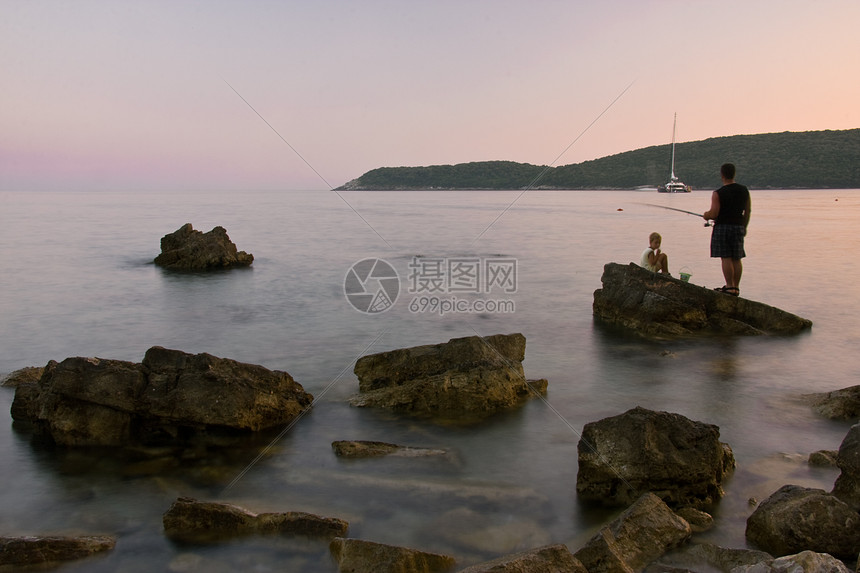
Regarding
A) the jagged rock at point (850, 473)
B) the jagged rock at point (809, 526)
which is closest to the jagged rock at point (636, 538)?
the jagged rock at point (809, 526)

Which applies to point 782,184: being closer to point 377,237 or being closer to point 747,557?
point 377,237

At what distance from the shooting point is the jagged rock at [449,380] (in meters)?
6.75

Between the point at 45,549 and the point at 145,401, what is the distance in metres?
Result: 1.98

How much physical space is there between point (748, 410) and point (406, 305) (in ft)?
24.5

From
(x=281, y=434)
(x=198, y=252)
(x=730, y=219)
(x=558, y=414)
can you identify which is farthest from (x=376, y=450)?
(x=198, y=252)

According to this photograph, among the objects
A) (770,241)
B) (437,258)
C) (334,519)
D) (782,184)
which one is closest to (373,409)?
(334,519)

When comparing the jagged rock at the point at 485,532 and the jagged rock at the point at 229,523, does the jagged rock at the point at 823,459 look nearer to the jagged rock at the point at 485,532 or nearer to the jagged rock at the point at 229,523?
the jagged rock at the point at 485,532

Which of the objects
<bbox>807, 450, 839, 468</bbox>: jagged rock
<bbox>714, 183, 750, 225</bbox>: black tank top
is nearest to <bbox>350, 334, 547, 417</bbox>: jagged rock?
<bbox>807, 450, 839, 468</bbox>: jagged rock

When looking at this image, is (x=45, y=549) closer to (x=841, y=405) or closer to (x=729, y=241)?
(x=841, y=405)

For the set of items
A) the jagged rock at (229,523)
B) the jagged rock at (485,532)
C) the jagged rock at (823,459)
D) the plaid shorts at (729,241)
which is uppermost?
the plaid shorts at (729,241)

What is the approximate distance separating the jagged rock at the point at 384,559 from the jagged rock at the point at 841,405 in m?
4.46

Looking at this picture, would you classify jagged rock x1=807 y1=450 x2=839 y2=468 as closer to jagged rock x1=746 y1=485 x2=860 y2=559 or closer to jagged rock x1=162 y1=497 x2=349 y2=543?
jagged rock x1=746 y1=485 x2=860 y2=559

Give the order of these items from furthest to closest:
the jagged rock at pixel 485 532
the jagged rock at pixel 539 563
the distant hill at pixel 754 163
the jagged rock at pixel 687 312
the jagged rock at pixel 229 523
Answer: the distant hill at pixel 754 163
the jagged rock at pixel 687 312
the jagged rock at pixel 229 523
the jagged rock at pixel 485 532
the jagged rock at pixel 539 563

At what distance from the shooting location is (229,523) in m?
4.52
